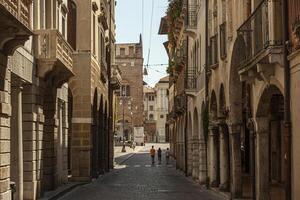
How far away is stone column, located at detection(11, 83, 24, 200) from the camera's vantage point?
2020 cm

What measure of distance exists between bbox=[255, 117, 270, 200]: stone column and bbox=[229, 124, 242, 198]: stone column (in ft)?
12.0

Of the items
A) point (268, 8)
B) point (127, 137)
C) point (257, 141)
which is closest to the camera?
point (268, 8)

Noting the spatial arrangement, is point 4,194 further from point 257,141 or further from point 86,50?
point 86,50

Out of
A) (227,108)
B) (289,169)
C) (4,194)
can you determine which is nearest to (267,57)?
(289,169)

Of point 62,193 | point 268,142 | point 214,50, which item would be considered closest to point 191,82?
point 214,50

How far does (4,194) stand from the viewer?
17.2m

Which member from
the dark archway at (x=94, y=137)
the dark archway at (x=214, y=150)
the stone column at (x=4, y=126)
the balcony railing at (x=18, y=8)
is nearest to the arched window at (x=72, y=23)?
the dark archway at (x=94, y=137)

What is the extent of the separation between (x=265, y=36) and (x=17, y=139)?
7711 mm

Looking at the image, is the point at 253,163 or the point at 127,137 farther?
the point at 127,137

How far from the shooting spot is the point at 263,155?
64.7 feet

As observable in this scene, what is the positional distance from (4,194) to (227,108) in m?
10.1

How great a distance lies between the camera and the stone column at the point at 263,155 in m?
19.7

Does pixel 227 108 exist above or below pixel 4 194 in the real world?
above

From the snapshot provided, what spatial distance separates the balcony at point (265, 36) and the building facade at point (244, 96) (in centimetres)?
2
